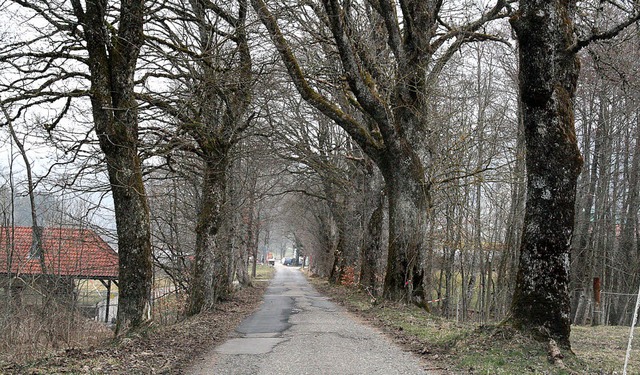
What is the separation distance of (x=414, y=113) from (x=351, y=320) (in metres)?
5.18

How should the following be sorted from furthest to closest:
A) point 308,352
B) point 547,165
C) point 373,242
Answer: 1. point 373,242
2. point 308,352
3. point 547,165

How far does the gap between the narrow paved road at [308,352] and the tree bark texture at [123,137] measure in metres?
1.97

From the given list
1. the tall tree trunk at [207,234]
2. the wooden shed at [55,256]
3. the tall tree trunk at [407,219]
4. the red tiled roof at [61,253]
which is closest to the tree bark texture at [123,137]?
the wooden shed at [55,256]

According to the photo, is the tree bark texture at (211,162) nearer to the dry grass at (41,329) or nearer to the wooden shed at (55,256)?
the wooden shed at (55,256)

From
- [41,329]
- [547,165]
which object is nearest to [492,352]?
[547,165]

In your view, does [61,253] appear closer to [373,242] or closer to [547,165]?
[373,242]

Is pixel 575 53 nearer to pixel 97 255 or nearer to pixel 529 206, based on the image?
pixel 529 206

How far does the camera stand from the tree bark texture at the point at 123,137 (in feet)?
33.4

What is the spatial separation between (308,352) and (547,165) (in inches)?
174

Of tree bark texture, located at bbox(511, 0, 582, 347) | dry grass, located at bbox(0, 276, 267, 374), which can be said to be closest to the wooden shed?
dry grass, located at bbox(0, 276, 267, 374)

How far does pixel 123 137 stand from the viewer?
10266 millimetres

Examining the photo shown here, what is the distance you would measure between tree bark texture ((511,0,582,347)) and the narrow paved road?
1823mm

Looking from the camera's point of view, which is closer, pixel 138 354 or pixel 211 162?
pixel 138 354

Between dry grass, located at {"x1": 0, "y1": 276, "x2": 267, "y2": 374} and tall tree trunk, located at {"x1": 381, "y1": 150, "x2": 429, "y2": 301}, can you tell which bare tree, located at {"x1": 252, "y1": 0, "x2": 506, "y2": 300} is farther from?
dry grass, located at {"x1": 0, "y1": 276, "x2": 267, "y2": 374}
